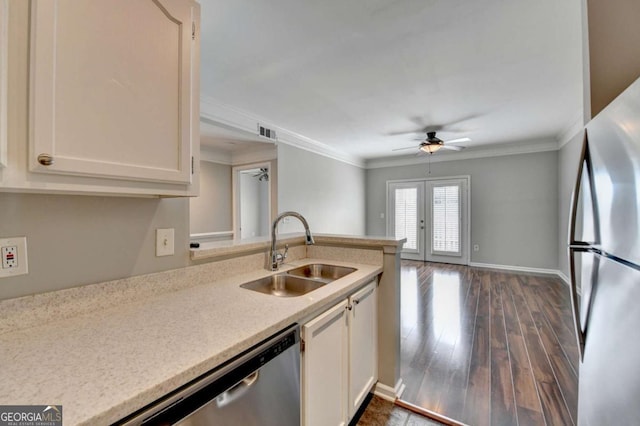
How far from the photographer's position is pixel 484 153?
5883 mm

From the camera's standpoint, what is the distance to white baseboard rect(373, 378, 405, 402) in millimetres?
1883

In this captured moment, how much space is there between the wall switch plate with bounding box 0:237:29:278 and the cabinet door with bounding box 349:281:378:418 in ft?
4.52

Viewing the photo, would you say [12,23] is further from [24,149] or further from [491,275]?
[491,275]

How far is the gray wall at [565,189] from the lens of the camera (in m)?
4.21

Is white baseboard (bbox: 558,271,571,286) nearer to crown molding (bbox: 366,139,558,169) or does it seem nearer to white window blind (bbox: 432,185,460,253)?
white window blind (bbox: 432,185,460,253)

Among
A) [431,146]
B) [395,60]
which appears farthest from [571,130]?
[395,60]

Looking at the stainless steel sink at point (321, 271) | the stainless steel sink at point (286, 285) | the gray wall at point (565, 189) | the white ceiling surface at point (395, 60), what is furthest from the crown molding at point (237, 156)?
the gray wall at point (565, 189)

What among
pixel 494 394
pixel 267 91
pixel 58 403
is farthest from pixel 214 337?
pixel 267 91

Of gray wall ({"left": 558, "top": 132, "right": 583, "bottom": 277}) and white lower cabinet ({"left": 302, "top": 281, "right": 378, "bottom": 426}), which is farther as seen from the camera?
gray wall ({"left": 558, "top": 132, "right": 583, "bottom": 277})

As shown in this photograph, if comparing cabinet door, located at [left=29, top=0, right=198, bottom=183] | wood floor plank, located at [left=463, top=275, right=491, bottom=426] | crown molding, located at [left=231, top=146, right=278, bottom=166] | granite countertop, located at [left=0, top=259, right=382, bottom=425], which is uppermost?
crown molding, located at [left=231, top=146, right=278, bottom=166]

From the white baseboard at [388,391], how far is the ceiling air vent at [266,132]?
138 inches

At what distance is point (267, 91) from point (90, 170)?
8.45ft

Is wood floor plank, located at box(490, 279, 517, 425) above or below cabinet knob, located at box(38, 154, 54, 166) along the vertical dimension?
below

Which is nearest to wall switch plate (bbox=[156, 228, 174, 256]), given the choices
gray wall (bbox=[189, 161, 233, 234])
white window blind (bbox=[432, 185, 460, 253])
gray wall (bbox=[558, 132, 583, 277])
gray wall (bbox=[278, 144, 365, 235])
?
gray wall (bbox=[278, 144, 365, 235])
